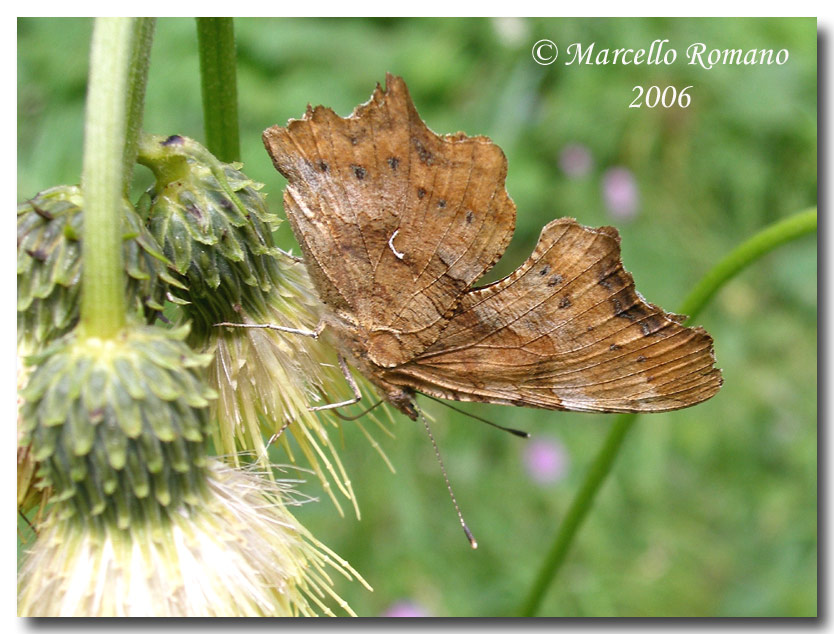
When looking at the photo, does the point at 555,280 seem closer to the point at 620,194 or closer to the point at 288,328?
the point at 288,328

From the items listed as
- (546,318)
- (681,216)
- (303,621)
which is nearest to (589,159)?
(681,216)

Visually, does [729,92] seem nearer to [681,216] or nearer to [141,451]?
[681,216]

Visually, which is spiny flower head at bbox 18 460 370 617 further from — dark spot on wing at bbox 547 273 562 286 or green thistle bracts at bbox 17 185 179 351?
dark spot on wing at bbox 547 273 562 286

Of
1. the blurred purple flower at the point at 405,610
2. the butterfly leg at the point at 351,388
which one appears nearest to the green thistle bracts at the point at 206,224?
the butterfly leg at the point at 351,388

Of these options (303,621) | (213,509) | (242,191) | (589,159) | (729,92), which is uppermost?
(729,92)

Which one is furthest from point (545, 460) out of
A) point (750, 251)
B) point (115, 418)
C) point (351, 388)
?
point (115, 418)

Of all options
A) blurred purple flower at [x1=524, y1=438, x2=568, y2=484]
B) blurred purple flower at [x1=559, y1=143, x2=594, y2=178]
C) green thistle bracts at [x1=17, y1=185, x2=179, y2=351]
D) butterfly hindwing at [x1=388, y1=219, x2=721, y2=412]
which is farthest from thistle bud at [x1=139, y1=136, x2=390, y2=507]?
blurred purple flower at [x1=559, y1=143, x2=594, y2=178]
